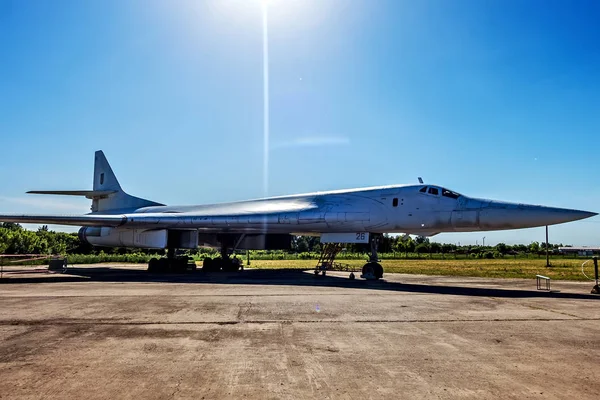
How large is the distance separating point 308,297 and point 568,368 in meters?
5.95

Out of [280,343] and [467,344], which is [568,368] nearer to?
[467,344]

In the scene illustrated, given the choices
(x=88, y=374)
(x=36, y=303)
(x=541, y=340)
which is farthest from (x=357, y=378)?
(x=36, y=303)

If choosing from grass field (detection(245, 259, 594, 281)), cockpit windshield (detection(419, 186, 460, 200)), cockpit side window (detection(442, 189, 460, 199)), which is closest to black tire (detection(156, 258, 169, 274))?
grass field (detection(245, 259, 594, 281))

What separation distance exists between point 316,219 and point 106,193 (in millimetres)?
16155

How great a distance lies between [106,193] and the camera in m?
26.2

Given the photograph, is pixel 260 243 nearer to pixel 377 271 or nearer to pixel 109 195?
pixel 377 271

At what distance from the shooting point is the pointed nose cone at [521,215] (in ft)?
36.9

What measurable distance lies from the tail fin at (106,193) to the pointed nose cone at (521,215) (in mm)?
19286

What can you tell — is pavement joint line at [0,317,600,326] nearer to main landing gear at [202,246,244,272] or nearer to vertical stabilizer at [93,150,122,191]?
main landing gear at [202,246,244,272]

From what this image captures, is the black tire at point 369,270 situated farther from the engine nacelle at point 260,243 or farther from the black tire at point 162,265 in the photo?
the black tire at point 162,265

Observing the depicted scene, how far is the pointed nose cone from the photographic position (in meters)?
11.3

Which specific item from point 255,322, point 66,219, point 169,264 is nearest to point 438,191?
point 255,322

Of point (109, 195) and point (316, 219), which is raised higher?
point (109, 195)

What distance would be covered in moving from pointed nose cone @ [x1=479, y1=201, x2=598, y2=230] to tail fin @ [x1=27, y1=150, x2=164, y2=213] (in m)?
19.3
